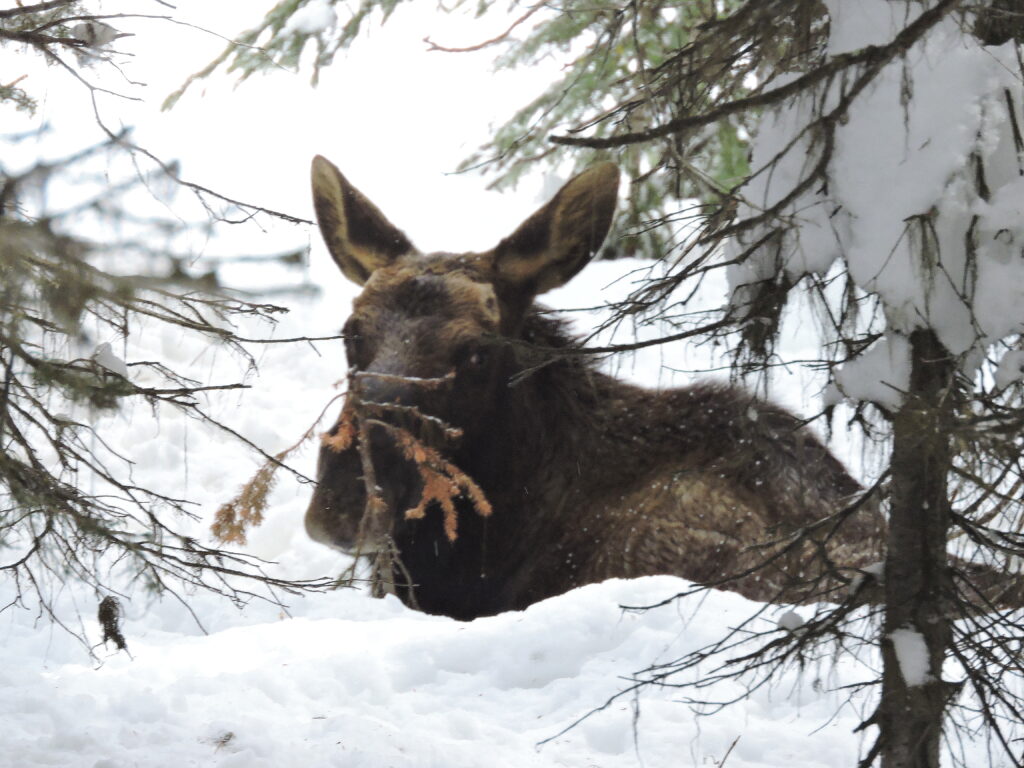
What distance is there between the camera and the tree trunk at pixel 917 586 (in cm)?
250

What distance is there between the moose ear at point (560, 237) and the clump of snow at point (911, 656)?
2932 mm

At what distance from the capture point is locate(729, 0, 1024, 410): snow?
2439 mm

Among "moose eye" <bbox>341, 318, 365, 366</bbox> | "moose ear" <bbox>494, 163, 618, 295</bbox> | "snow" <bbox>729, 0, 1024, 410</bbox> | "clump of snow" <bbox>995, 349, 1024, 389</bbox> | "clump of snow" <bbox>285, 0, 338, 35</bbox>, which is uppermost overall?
"clump of snow" <bbox>285, 0, 338, 35</bbox>

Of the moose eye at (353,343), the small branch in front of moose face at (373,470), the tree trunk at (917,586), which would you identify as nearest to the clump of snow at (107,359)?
the small branch in front of moose face at (373,470)

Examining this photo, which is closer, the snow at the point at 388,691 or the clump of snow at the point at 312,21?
the snow at the point at 388,691

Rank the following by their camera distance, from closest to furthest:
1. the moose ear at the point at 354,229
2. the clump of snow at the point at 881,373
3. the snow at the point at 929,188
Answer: the snow at the point at 929,188, the clump of snow at the point at 881,373, the moose ear at the point at 354,229

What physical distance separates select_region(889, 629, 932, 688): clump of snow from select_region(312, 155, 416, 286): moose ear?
393 cm

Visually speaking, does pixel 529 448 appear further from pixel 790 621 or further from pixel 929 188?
pixel 929 188

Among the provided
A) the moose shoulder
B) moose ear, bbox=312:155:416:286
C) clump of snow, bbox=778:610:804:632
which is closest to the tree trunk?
clump of snow, bbox=778:610:804:632

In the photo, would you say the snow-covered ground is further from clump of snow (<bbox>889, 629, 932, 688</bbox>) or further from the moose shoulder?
the moose shoulder

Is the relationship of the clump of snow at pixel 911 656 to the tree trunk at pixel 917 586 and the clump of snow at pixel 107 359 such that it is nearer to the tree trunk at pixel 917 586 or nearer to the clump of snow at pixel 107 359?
the tree trunk at pixel 917 586

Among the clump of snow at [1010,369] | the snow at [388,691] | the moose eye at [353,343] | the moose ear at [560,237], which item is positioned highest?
the moose ear at [560,237]

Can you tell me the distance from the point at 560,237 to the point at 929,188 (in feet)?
10.0

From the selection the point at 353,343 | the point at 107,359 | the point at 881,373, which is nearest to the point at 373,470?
the point at 107,359
